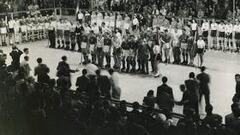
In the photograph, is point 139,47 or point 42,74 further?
point 139,47

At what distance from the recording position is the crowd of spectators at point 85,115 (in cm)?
1088

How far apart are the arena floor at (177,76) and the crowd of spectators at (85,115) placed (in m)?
4.06

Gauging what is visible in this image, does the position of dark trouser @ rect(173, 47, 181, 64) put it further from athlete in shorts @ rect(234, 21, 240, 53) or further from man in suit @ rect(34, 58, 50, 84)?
man in suit @ rect(34, 58, 50, 84)

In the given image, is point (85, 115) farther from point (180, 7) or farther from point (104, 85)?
point (180, 7)

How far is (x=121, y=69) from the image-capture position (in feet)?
76.7

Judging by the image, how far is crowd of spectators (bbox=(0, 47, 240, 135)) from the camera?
35.7ft

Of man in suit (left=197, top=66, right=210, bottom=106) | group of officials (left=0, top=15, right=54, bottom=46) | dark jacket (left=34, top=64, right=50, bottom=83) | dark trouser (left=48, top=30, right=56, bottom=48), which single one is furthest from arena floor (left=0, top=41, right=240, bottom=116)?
dark jacket (left=34, top=64, right=50, bottom=83)

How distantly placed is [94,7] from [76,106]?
2415 centimetres

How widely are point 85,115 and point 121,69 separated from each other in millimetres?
11294

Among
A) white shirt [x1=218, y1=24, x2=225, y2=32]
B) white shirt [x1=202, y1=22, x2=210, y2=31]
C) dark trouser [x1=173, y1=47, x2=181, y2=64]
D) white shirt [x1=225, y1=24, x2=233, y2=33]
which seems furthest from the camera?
→ white shirt [x1=202, y1=22, x2=210, y2=31]

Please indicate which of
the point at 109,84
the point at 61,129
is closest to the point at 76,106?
the point at 61,129

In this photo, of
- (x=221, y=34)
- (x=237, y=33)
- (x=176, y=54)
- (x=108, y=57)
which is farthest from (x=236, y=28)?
(x=108, y=57)

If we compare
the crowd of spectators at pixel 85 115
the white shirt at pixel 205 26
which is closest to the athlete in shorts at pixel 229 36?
the white shirt at pixel 205 26

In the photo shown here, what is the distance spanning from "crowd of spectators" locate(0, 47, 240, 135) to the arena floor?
4060 mm
